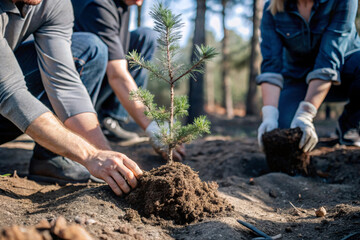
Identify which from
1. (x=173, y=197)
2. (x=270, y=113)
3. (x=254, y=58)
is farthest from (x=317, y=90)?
(x=254, y=58)

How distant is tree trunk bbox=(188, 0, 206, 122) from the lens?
17.8 ft

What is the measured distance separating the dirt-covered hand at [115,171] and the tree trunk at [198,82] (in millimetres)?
3981

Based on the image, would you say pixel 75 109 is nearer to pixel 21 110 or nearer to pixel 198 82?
pixel 21 110

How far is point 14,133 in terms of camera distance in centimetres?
231

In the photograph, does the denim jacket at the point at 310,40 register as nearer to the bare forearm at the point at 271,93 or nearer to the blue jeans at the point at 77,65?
the bare forearm at the point at 271,93

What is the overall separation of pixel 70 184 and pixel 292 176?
6.21 ft

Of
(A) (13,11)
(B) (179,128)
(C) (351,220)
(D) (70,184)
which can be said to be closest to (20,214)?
(D) (70,184)

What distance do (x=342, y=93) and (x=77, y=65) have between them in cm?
295

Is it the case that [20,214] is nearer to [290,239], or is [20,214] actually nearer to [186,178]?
[186,178]

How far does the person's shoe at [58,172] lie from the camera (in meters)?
2.27

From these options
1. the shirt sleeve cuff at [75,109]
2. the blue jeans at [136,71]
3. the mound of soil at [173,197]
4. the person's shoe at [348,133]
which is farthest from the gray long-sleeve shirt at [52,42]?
the person's shoe at [348,133]

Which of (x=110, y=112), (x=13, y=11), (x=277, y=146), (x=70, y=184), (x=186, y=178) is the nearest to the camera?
(x=186, y=178)

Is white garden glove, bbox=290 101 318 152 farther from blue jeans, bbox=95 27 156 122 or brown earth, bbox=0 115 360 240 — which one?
blue jeans, bbox=95 27 156 122

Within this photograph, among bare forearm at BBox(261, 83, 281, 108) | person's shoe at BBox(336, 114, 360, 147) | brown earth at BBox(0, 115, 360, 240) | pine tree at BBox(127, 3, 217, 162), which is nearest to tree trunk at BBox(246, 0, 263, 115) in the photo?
person's shoe at BBox(336, 114, 360, 147)
